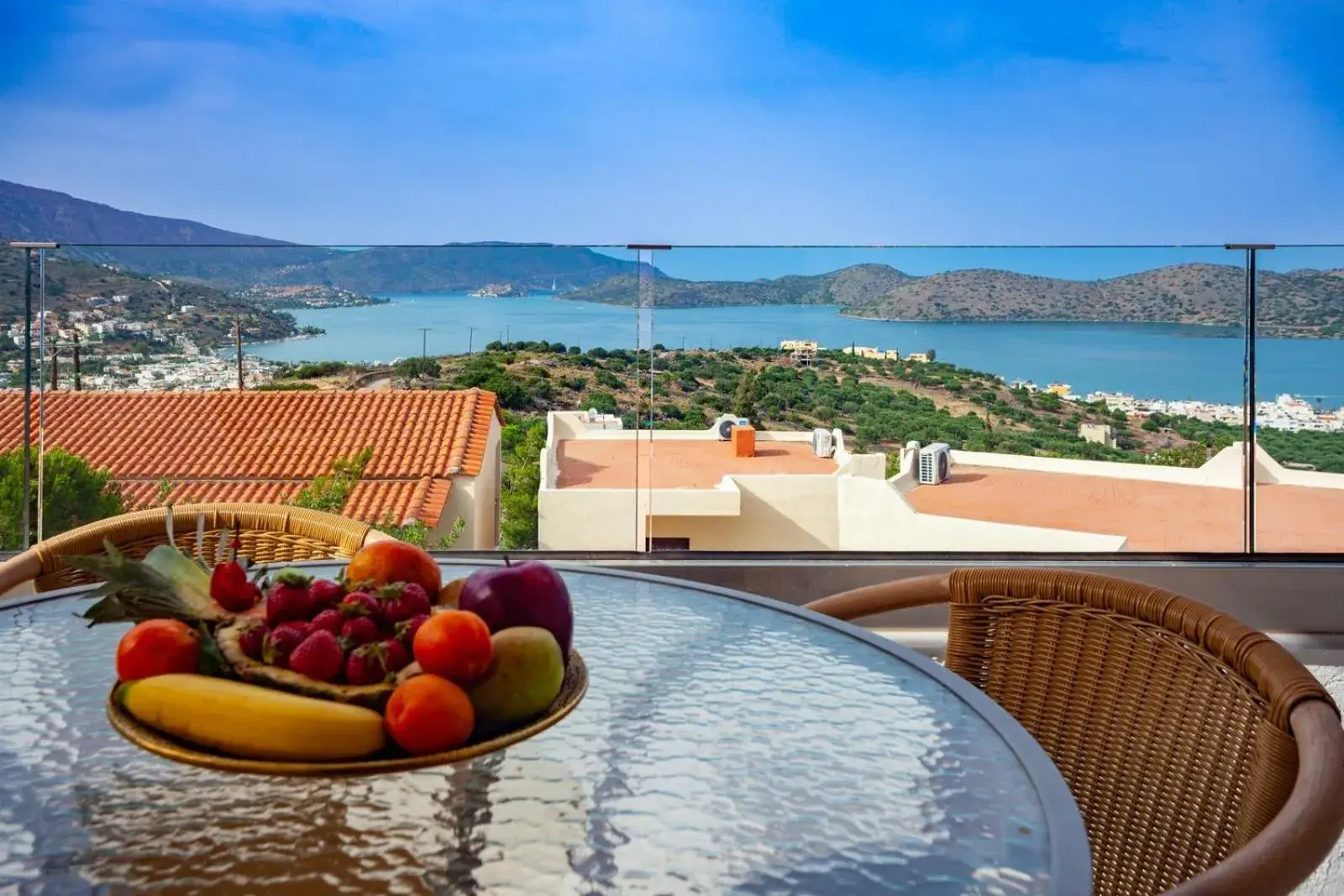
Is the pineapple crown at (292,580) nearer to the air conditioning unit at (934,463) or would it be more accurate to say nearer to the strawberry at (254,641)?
the strawberry at (254,641)

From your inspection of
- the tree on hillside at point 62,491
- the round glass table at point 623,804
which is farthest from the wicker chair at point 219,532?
the tree on hillside at point 62,491

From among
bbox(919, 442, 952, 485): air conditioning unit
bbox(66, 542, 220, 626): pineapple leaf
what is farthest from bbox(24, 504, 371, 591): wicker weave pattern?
bbox(919, 442, 952, 485): air conditioning unit

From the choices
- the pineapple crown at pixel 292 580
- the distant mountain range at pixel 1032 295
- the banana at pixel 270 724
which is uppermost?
the distant mountain range at pixel 1032 295

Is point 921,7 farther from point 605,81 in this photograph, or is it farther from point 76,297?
point 76,297

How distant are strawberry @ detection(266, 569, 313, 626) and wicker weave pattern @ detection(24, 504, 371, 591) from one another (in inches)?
35.6

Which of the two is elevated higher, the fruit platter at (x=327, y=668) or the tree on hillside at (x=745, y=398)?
the tree on hillside at (x=745, y=398)

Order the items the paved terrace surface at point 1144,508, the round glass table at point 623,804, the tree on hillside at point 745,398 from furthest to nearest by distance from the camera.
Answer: the tree on hillside at point 745,398 → the paved terrace surface at point 1144,508 → the round glass table at point 623,804

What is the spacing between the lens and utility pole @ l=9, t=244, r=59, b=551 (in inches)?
113

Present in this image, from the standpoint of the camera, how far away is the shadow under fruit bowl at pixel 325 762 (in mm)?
801

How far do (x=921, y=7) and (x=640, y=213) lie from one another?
9009 millimetres

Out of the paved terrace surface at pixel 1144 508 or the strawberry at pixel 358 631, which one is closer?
the strawberry at pixel 358 631

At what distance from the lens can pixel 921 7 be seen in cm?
2911

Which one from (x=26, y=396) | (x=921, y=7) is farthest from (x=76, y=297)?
(x=921, y=7)

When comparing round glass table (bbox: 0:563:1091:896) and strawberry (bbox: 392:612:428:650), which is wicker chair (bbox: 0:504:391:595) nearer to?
round glass table (bbox: 0:563:1091:896)
